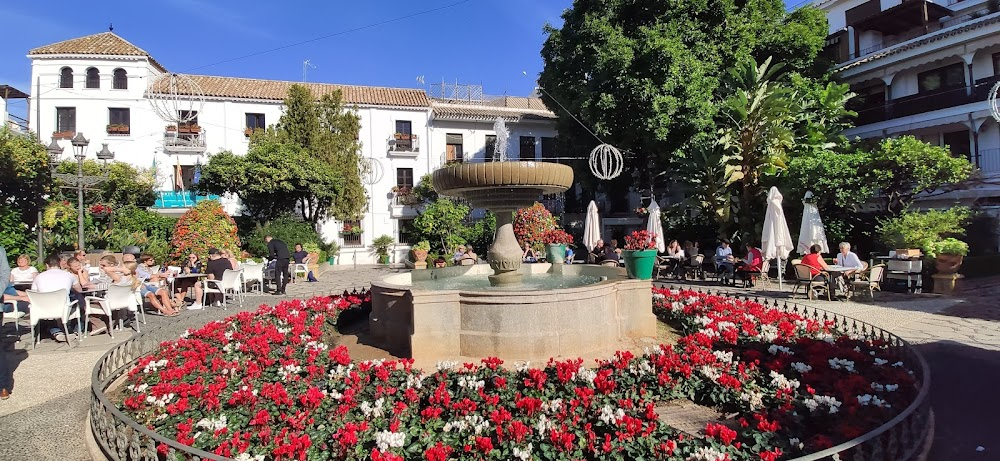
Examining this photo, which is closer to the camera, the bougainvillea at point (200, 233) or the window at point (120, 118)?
the bougainvillea at point (200, 233)

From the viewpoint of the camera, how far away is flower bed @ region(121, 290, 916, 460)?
3.25 meters

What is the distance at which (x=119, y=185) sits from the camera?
23625 mm

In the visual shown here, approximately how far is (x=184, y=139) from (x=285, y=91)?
19.0 ft

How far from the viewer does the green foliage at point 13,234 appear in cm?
1484

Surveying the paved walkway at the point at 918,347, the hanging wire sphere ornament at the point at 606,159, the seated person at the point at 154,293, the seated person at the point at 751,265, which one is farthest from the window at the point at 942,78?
the seated person at the point at 154,293

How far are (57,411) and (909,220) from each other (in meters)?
16.2

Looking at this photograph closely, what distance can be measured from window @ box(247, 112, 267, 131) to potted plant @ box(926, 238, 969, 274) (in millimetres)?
28380

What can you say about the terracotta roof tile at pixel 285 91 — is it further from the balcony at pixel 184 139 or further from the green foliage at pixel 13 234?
the green foliage at pixel 13 234

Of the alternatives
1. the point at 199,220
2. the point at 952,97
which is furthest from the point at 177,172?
the point at 952,97

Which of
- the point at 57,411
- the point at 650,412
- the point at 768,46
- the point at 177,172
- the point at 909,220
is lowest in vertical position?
the point at 57,411

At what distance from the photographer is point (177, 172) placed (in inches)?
1059

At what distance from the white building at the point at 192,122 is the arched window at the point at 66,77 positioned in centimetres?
5

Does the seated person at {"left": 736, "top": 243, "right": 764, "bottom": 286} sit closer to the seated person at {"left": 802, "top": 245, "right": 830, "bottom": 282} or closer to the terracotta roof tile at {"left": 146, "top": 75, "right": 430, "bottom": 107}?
the seated person at {"left": 802, "top": 245, "right": 830, "bottom": 282}

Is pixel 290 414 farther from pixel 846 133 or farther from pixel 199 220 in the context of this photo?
pixel 846 133
